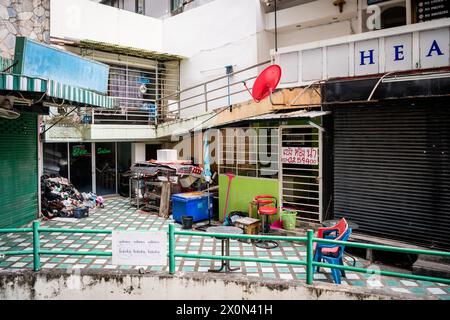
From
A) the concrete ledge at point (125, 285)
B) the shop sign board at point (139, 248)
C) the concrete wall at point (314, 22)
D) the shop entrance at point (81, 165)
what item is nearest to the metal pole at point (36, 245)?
the concrete ledge at point (125, 285)

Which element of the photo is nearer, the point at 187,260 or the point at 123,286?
the point at 123,286

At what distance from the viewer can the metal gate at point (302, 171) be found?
973 cm

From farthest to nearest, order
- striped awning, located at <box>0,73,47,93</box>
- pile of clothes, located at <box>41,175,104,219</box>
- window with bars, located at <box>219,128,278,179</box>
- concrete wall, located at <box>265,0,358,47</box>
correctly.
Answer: pile of clothes, located at <box>41,175,104,219</box>
concrete wall, located at <box>265,0,358,47</box>
window with bars, located at <box>219,128,278,179</box>
striped awning, located at <box>0,73,47,93</box>

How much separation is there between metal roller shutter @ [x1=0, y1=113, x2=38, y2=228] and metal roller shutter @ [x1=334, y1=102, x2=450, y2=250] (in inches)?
373

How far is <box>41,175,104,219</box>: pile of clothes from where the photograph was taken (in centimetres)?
1192

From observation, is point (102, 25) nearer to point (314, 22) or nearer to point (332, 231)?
point (314, 22)

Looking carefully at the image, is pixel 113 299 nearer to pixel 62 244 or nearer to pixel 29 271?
pixel 29 271

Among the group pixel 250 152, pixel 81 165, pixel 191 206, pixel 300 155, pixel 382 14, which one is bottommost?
pixel 191 206

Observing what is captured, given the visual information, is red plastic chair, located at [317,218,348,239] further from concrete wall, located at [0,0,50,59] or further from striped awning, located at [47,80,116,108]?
concrete wall, located at [0,0,50,59]

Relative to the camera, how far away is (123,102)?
15.6 m

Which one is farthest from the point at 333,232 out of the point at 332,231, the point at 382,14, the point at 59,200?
the point at 59,200

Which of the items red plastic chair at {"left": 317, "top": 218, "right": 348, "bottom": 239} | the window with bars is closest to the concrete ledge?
red plastic chair at {"left": 317, "top": 218, "right": 348, "bottom": 239}

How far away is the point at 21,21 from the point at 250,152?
25.8 feet

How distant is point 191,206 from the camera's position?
36.8 ft
